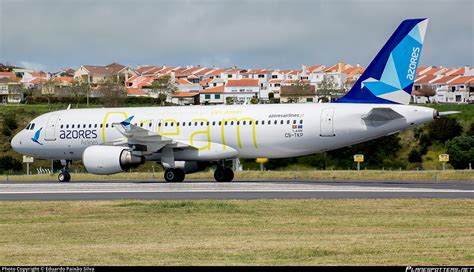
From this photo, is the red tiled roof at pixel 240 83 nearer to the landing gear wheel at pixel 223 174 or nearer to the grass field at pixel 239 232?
the landing gear wheel at pixel 223 174

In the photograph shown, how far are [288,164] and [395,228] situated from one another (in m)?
33.7

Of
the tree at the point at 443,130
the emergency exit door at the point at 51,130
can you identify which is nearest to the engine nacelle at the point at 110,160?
the emergency exit door at the point at 51,130

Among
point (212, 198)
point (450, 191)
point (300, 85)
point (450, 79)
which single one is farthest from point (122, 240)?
point (450, 79)

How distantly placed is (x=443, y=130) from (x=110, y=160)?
4199 cm

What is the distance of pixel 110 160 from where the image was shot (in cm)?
4356

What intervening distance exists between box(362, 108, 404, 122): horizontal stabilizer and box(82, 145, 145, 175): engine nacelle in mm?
11548

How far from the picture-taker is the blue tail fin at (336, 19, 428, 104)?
39719mm

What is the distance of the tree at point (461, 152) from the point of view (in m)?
63.6

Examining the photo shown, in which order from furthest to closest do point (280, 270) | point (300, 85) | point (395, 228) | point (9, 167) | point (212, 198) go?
1. point (300, 85)
2. point (9, 167)
3. point (212, 198)
4. point (395, 228)
5. point (280, 270)

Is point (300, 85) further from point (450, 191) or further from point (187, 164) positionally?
point (450, 191)

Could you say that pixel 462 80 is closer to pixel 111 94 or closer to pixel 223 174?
pixel 111 94

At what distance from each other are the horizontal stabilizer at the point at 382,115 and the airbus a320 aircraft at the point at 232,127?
4 centimetres

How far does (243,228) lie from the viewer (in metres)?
23.6

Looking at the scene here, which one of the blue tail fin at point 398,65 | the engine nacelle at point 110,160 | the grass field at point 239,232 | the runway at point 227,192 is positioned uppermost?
the blue tail fin at point 398,65
